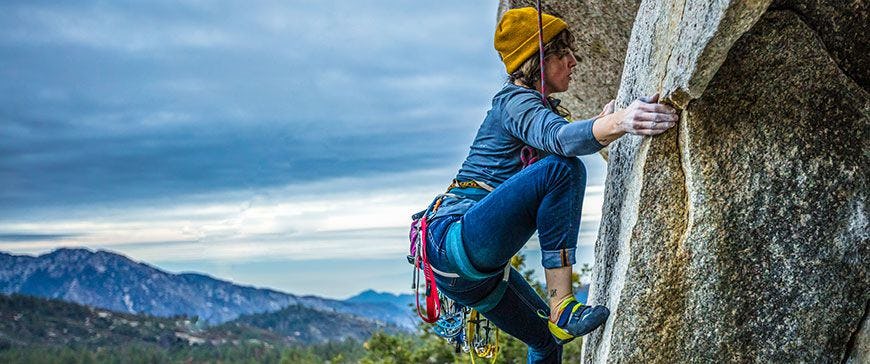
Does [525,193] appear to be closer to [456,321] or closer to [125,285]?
[456,321]

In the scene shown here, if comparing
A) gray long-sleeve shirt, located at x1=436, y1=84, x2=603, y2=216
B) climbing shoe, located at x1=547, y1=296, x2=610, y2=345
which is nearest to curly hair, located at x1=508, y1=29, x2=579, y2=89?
gray long-sleeve shirt, located at x1=436, y1=84, x2=603, y2=216

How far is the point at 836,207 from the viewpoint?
498cm

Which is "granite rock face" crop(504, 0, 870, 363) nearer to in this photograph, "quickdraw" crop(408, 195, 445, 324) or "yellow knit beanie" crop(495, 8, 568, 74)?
"yellow knit beanie" crop(495, 8, 568, 74)

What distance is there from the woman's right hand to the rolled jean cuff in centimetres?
68

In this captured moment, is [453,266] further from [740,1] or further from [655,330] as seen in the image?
[740,1]

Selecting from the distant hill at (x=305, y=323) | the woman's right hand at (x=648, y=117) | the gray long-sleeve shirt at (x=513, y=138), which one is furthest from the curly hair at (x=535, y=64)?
the distant hill at (x=305, y=323)

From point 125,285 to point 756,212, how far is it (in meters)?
117

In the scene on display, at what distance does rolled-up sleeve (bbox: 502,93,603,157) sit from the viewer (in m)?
4.74

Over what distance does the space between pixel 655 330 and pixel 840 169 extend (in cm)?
119

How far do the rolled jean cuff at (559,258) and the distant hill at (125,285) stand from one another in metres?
100

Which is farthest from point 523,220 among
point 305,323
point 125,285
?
point 125,285

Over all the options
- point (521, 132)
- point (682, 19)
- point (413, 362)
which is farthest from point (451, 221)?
point (413, 362)

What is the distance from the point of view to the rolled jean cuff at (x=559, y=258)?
5012mm

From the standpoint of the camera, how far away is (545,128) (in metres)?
4.89
